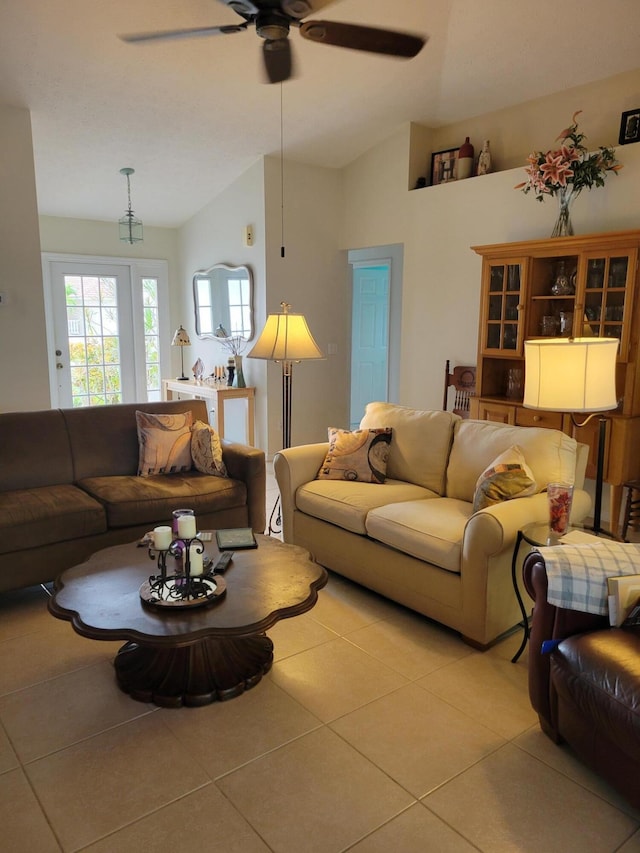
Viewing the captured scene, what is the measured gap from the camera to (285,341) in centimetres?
354

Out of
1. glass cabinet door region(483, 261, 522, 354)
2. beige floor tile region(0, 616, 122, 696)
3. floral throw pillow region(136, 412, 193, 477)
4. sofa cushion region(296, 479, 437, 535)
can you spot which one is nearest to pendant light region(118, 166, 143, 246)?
floral throw pillow region(136, 412, 193, 477)

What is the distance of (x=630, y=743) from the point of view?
1596 mm

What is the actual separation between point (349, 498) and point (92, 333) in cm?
468

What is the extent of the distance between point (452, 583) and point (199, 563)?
A: 1.11m

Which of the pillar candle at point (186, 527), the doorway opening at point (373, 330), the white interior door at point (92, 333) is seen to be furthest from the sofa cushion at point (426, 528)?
the white interior door at point (92, 333)

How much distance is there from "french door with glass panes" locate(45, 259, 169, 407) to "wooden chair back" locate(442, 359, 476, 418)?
12.1 ft

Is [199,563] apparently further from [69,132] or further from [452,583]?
[69,132]

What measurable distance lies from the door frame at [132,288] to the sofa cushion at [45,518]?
11.8 ft

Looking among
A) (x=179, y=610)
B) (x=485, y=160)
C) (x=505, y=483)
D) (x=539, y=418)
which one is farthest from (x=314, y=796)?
(x=485, y=160)

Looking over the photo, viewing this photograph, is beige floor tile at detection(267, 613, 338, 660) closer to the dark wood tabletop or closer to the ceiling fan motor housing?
the dark wood tabletop

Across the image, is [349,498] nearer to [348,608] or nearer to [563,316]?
[348,608]

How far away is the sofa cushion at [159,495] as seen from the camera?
318 centimetres

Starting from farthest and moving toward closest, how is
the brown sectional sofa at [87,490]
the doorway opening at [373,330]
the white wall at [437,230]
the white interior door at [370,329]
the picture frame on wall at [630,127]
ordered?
the white interior door at [370,329]
the doorway opening at [373,330]
the white wall at [437,230]
the picture frame on wall at [630,127]
the brown sectional sofa at [87,490]

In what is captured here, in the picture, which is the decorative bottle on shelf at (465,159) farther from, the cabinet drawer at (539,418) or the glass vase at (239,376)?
the glass vase at (239,376)
